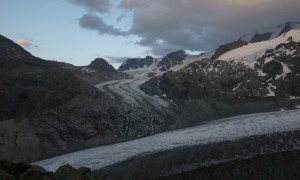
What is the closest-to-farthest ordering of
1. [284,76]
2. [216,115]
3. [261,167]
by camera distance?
[261,167], [216,115], [284,76]

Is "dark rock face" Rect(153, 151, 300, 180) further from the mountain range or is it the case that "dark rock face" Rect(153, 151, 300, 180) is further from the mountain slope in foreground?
the mountain range

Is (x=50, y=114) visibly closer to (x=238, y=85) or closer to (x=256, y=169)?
(x=238, y=85)

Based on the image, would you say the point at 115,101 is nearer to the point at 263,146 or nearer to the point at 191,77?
the point at 191,77

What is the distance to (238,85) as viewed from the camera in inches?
5935

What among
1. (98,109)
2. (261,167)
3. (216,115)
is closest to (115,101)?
(98,109)

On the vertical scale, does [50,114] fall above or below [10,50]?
below

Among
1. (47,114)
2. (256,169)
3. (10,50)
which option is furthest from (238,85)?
(256,169)

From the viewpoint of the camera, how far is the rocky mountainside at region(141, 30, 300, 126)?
412ft

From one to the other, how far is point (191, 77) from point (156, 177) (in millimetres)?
108861

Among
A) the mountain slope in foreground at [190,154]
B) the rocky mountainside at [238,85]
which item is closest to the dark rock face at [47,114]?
the rocky mountainside at [238,85]

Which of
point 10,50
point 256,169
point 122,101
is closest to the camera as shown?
point 256,169

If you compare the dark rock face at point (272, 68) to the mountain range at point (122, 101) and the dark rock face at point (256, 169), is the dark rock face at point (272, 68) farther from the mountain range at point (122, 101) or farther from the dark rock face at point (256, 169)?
the dark rock face at point (256, 169)

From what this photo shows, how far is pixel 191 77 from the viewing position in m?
154

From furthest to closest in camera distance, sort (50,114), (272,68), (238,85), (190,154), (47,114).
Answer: (272,68) → (238,85) → (50,114) → (47,114) → (190,154)
